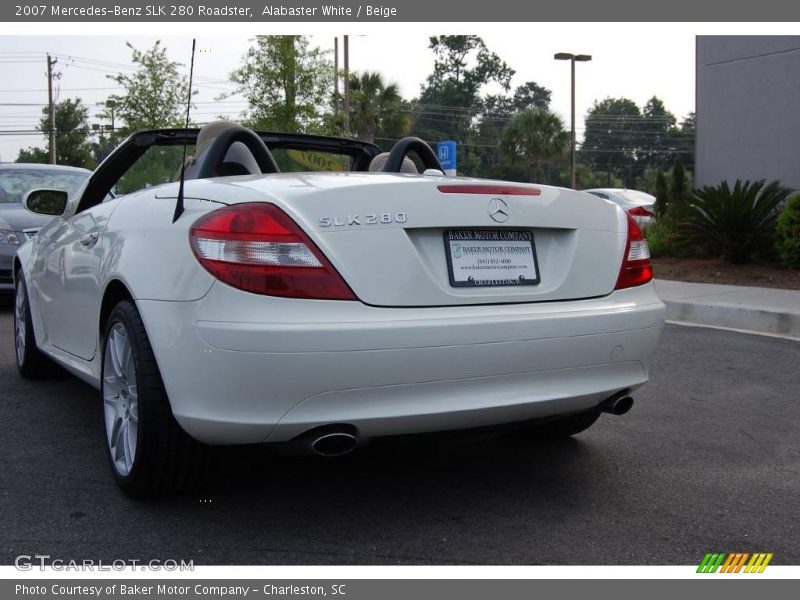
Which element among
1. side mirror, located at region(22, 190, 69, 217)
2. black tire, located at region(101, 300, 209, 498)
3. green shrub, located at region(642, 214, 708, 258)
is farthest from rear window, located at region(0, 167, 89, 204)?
black tire, located at region(101, 300, 209, 498)

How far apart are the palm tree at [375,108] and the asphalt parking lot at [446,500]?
118ft

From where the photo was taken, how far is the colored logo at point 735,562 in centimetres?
273

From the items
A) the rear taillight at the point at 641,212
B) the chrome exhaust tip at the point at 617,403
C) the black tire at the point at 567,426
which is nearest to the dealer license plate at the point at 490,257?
the chrome exhaust tip at the point at 617,403

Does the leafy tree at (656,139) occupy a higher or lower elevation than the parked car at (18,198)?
higher

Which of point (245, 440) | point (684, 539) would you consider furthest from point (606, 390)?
point (245, 440)

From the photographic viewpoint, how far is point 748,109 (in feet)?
41.1

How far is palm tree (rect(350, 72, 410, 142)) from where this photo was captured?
3956cm

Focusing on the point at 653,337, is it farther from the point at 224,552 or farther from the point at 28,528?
the point at 28,528

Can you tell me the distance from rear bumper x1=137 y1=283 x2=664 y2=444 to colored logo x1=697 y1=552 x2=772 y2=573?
0.70m

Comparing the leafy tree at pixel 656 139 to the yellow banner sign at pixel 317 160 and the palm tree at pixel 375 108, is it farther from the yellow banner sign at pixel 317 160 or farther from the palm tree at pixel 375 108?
the yellow banner sign at pixel 317 160

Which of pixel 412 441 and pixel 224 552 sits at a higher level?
pixel 412 441

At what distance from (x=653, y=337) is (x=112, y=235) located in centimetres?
216

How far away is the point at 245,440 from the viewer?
2.82 metres

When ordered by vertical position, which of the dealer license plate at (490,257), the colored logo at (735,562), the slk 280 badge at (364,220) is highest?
the slk 280 badge at (364,220)
